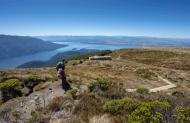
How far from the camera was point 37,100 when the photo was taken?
19.1 feet

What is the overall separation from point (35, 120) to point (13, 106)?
2.45 meters

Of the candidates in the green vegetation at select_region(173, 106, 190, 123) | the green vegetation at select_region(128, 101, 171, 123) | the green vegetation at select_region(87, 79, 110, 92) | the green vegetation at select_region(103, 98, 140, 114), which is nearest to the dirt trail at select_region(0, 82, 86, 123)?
the green vegetation at select_region(87, 79, 110, 92)

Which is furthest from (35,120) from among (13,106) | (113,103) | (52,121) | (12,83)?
(12,83)

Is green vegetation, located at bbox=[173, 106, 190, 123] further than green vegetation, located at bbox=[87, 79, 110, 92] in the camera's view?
No

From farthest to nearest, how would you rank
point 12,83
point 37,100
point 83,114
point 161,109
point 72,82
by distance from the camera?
point 72,82 < point 12,83 < point 37,100 < point 83,114 < point 161,109

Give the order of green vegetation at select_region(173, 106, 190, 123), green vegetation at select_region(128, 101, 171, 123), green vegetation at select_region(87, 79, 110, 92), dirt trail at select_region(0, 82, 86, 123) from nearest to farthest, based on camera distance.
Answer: green vegetation at select_region(173, 106, 190, 123) → green vegetation at select_region(128, 101, 171, 123) → dirt trail at select_region(0, 82, 86, 123) → green vegetation at select_region(87, 79, 110, 92)

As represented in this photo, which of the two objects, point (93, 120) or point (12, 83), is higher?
point (12, 83)

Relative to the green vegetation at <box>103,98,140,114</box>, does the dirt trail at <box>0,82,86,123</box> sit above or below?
below

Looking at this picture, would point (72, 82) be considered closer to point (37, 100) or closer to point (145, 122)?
point (37, 100)

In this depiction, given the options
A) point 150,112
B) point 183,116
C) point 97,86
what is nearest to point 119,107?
point 150,112

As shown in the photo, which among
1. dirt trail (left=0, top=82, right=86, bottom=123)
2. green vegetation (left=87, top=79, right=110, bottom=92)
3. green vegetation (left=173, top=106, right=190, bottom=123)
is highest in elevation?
green vegetation (left=173, top=106, right=190, bottom=123)

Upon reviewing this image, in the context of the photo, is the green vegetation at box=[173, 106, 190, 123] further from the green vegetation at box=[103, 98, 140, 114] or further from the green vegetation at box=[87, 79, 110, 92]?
the green vegetation at box=[87, 79, 110, 92]

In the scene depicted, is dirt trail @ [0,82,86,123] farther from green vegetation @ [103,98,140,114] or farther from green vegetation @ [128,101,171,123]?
green vegetation @ [128,101,171,123]

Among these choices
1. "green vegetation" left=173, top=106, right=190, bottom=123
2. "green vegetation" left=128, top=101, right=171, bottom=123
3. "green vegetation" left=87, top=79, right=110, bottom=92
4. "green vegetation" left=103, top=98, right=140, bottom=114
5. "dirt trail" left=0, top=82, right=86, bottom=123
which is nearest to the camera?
"green vegetation" left=173, top=106, right=190, bottom=123
